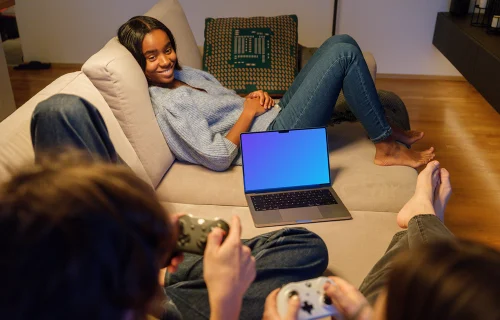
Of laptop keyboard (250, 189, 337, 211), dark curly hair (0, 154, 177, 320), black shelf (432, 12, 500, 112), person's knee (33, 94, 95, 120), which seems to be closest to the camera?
dark curly hair (0, 154, 177, 320)

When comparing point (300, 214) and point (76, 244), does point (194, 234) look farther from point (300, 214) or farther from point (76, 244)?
point (300, 214)

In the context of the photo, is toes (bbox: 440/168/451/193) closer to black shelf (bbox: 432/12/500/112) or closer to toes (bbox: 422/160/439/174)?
toes (bbox: 422/160/439/174)

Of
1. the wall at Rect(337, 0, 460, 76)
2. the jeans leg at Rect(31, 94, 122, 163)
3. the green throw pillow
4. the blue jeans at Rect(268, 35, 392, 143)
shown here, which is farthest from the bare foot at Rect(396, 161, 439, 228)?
the wall at Rect(337, 0, 460, 76)

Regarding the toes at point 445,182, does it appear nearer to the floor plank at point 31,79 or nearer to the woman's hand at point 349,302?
the woman's hand at point 349,302

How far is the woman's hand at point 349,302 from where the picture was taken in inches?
37.1

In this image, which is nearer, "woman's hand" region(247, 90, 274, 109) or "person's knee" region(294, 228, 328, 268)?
"person's knee" region(294, 228, 328, 268)

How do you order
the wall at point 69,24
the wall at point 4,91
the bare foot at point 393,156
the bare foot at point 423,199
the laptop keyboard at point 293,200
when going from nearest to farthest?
the bare foot at point 423,199 → the laptop keyboard at point 293,200 → the bare foot at point 393,156 → the wall at point 4,91 → the wall at point 69,24

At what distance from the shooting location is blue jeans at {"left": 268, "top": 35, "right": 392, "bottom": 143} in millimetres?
1838

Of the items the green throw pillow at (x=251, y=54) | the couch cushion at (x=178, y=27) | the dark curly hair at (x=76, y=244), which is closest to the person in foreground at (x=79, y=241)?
the dark curly hair at (x=76, y=244)

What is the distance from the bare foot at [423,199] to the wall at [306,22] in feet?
7.26

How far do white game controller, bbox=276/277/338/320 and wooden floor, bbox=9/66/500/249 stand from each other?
102cm

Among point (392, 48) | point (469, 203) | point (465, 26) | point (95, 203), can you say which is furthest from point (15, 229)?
point (392, 48)

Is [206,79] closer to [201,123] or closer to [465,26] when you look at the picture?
[201,123]

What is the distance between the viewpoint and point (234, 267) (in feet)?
2.67
